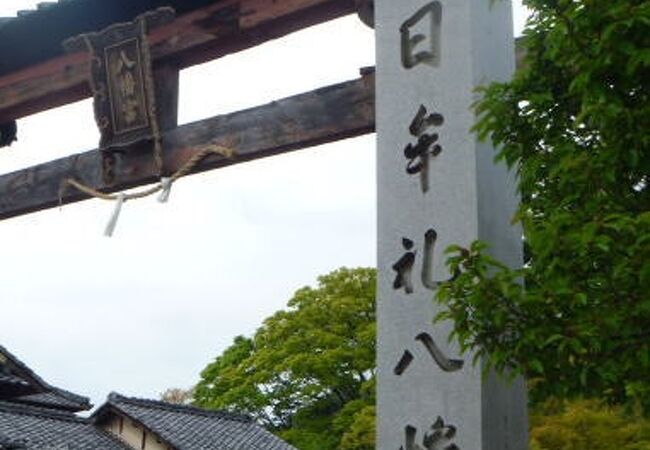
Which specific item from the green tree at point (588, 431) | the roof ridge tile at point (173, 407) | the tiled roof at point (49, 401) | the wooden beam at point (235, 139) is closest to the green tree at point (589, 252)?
the wooden beam at point (235, 139)

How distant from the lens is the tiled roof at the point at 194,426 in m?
25.3

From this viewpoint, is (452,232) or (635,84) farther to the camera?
(452,232)

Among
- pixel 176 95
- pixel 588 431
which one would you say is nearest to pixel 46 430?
pixel 588 431

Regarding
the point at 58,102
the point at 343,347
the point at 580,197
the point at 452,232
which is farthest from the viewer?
the point at 343,347

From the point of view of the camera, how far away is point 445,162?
16.4 feet

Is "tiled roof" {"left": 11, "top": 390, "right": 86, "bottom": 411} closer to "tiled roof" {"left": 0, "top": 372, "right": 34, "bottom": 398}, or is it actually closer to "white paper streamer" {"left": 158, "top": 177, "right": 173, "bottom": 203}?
"tiled roof" {"left": 0, "top": 372, "right": 34, "bottom": 398}

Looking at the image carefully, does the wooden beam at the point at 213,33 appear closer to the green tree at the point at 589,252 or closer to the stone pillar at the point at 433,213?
the stone pillar at the point at 433,213

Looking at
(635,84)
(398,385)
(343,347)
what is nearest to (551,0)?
(635,84)

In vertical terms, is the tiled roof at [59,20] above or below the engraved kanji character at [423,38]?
above

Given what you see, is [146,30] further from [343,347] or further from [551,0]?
[343,347]

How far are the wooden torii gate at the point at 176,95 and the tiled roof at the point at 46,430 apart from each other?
11.3 m

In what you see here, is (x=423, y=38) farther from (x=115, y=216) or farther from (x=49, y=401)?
(x=49, y=401)

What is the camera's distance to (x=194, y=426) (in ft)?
87.5

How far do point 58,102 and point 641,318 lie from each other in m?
5.11
